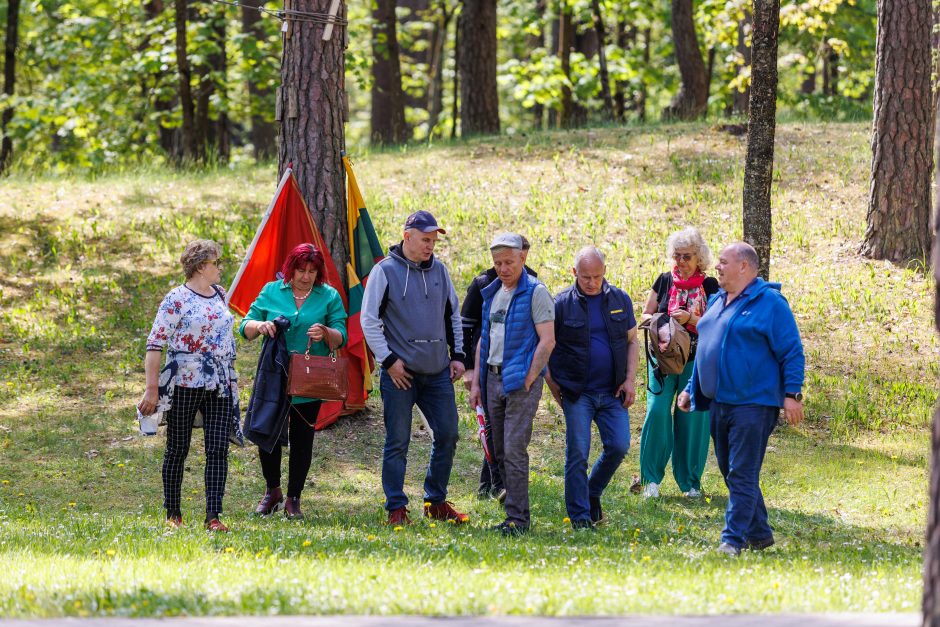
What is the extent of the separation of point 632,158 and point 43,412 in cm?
915

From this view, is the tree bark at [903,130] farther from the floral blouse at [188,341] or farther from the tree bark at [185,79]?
the tree bark at [185,79]

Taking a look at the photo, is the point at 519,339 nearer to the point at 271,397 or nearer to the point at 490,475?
the point at 271,397

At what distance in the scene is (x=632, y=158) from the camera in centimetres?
1667

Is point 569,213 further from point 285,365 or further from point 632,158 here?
point 285,365

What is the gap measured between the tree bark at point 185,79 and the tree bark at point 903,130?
36.6 feet

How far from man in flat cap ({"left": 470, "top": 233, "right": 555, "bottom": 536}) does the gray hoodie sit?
1.22 ft

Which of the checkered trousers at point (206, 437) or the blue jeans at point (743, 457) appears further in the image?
the checkered trousers at point (206, 437)

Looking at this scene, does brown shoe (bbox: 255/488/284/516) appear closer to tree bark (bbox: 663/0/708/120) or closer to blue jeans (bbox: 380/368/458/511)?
blue jeans (bbox: 380/368/458/511)

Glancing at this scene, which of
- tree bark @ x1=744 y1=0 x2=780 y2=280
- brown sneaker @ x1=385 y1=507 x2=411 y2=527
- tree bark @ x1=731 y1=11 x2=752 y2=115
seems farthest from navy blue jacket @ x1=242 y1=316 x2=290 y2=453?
tree bark @ x1=731 y1=11 x2=752 y2=115

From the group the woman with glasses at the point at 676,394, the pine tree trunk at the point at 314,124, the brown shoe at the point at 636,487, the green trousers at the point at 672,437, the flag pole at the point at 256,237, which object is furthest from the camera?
the pine tree trunk at the point at 314,124

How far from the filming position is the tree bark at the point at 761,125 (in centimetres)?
1016

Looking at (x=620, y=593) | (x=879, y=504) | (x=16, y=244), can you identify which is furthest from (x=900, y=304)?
(x=16, y=244)

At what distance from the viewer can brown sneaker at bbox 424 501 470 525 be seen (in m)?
7.94

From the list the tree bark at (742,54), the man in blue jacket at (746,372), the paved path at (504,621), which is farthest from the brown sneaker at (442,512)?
the tree bark at (742,54)
